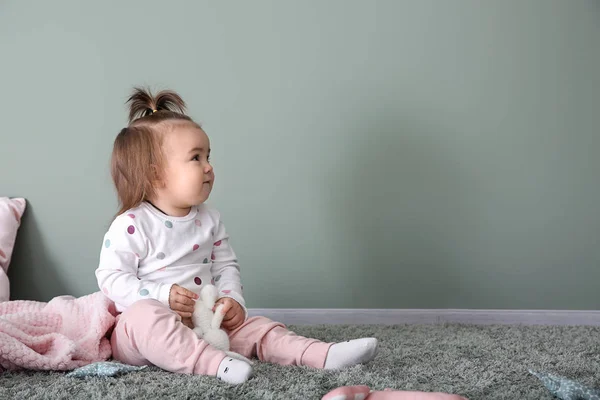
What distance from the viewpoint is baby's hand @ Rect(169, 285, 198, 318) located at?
1287 millimetres

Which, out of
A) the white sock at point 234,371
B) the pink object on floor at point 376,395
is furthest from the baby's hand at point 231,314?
the pink object on floor at point 376,395

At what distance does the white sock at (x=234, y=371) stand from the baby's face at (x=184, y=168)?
0.42 meters

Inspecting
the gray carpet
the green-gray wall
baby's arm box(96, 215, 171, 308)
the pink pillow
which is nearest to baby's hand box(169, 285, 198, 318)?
baby's arm box(96, 215, 171, 308)

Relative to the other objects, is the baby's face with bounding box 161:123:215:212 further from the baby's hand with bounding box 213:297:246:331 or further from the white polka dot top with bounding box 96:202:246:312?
the baby's hand with bounding box 213:297:246:331

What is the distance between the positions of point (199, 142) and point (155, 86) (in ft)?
1.75

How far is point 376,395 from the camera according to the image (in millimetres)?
935

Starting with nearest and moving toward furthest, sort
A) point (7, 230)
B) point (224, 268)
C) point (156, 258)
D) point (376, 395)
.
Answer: point (376, 395)
point (156, 258)
point (224, 268)
point (7, 230)

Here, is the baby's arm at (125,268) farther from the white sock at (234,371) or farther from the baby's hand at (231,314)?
the white sock at (234,371)

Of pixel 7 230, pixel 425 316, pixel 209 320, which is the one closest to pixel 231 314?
pixel 209 320

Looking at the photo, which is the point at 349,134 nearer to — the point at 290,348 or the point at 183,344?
Result: the point at 290,348

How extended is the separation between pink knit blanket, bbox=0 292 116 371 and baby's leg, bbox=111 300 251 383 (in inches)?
2.8

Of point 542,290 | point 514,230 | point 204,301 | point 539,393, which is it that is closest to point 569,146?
point 514,230

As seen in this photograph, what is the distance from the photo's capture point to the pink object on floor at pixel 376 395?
90cm

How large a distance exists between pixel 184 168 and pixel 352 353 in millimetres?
540
